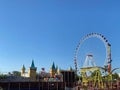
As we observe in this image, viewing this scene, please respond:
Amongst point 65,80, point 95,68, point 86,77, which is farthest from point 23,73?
point 95,68

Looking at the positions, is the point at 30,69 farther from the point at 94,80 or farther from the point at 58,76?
the point at 94,80

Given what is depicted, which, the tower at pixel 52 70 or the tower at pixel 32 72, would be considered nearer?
the tower at pixel 32 72

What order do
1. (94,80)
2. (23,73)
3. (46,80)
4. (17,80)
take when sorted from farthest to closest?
(23,73)
(46,80)
(17,80)
(94,80)

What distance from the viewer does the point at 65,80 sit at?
365ft

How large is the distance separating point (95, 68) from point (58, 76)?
30527 millimetres

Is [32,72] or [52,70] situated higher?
[52,70]

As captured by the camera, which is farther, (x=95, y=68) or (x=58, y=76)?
(x=58, y=76)

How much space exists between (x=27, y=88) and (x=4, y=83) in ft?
30.9

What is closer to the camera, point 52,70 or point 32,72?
point 32,72

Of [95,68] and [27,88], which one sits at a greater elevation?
[95,68]

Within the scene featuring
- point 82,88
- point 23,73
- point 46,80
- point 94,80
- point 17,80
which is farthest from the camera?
point 23,73

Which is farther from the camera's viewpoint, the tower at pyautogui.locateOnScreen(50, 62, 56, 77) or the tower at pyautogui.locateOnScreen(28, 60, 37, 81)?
the tower at pyautogui.locateOnScreen(50, 62, 56, 77)

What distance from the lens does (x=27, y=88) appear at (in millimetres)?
101750

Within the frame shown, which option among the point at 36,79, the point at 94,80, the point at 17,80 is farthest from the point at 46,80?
the point at 94,80
